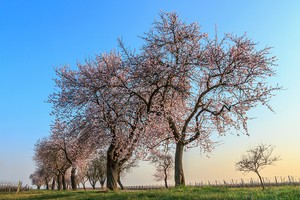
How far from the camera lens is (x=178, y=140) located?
24.7 m

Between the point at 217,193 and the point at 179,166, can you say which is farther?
the point at 179,166

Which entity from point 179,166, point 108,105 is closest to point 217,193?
point 179,166

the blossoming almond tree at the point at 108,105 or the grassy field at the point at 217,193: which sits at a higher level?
the blossoming almond tree at the point at 108,105

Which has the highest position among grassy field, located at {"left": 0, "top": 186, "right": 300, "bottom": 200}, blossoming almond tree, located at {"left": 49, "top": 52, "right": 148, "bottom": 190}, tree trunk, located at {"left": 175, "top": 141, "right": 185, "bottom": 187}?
blossoming almond tree, located at {"left": 49, "top": 52, "right": 148, "bottom": 190}

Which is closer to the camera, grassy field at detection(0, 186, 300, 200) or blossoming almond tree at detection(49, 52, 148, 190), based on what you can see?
grassy field at detection(0, 186, 300, 200)

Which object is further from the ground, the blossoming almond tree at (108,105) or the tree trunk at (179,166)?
the blossoming almond tree at (108,105)

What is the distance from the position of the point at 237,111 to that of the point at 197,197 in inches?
473

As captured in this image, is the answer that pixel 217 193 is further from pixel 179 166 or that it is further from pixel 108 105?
pixel 108 105

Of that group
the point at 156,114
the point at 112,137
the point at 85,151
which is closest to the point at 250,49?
the point at 156,114

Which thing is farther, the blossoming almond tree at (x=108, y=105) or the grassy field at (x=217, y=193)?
the blossoming almond tree at (x=108, y=105)

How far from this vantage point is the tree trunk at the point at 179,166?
24.2 meters

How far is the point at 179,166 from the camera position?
2445 cm

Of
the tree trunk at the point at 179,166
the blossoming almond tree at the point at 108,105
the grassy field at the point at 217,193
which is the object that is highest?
the blossoming almond tree at the point at 108,105

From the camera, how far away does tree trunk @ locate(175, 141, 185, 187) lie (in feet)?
79.6
